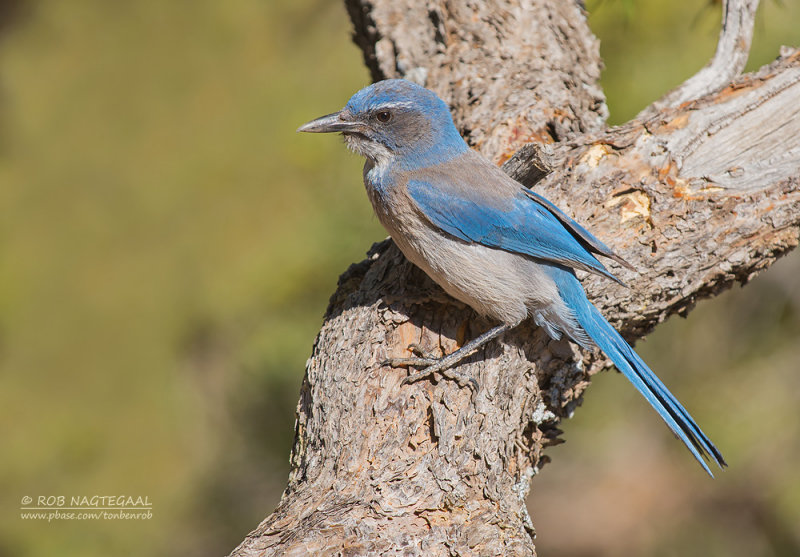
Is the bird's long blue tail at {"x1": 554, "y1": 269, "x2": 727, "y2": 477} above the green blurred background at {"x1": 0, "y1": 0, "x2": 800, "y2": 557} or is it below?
below

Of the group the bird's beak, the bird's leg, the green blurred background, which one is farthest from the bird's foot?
the bird's beak

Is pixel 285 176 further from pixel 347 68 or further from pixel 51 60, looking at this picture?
pixel 51 60

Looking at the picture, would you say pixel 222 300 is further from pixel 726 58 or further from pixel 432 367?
pixel 726 58

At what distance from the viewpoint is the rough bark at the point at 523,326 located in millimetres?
2434

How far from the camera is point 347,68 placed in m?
6.09

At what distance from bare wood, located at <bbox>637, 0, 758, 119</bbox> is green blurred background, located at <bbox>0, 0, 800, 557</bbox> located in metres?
0.38

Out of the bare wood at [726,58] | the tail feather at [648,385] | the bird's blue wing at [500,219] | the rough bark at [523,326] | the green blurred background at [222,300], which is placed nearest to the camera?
the rough bark at [523,326]

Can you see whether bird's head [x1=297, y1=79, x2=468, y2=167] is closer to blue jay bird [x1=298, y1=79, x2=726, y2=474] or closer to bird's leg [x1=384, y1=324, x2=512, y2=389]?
blue jay bird [x1=298, y1=79, x2=726, y2=474]

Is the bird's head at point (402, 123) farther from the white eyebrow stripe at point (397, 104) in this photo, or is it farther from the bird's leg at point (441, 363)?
the bird's leg at point (441, 363)

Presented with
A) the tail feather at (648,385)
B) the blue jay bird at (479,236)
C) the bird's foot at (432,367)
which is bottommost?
the tail feather at (648,385)

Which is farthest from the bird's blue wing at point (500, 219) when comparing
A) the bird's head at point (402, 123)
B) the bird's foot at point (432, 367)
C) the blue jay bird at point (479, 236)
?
the bird's foot at point (432, 367)

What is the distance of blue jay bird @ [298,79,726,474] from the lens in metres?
2.93

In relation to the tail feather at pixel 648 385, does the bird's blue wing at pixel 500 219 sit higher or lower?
higher

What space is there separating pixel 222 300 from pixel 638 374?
15.4 ft
